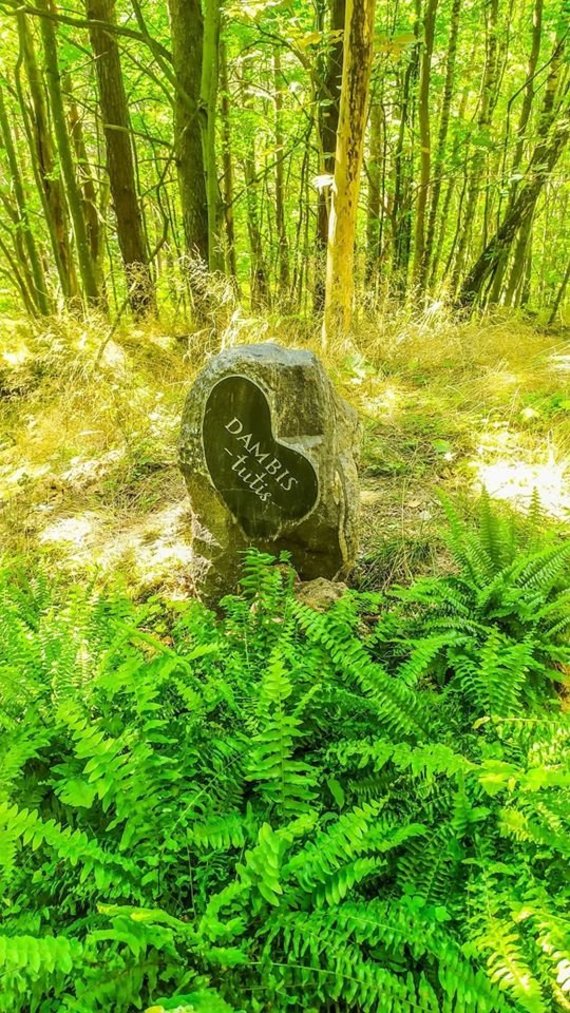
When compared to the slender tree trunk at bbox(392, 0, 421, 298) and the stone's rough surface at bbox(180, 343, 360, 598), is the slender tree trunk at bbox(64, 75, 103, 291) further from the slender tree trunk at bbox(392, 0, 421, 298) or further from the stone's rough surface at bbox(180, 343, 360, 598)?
the stone's rough surface at bbox(180, 343, 360, 598)

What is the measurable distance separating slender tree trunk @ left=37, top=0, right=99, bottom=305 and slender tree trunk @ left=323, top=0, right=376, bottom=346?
272 cm

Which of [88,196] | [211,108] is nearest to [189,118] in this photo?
[211,108]

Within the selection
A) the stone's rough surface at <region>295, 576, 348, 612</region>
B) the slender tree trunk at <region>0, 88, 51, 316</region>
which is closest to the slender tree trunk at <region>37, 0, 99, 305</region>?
the slender tree trunk at <region>0, 88, 51, 316</region>

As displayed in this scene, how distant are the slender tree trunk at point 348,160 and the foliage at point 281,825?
12.4 feet

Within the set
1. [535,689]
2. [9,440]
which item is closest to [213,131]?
[9,440]

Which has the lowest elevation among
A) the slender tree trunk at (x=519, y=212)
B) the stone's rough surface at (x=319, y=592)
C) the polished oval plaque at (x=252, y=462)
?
the stone's rough surface at (x=319, y=592)

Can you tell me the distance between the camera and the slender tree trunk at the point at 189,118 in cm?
540

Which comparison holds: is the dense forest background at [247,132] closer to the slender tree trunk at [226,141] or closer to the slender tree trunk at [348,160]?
the slender tree trunk at [226,141]

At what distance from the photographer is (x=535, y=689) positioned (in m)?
2.02

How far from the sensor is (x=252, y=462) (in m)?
2.67

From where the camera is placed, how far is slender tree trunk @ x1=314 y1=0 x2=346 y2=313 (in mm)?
5516

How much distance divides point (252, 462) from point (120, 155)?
18.4 ft

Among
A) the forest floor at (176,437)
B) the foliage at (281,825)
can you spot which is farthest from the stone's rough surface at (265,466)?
the foliage at (281,825)

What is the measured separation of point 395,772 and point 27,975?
0.99 m
